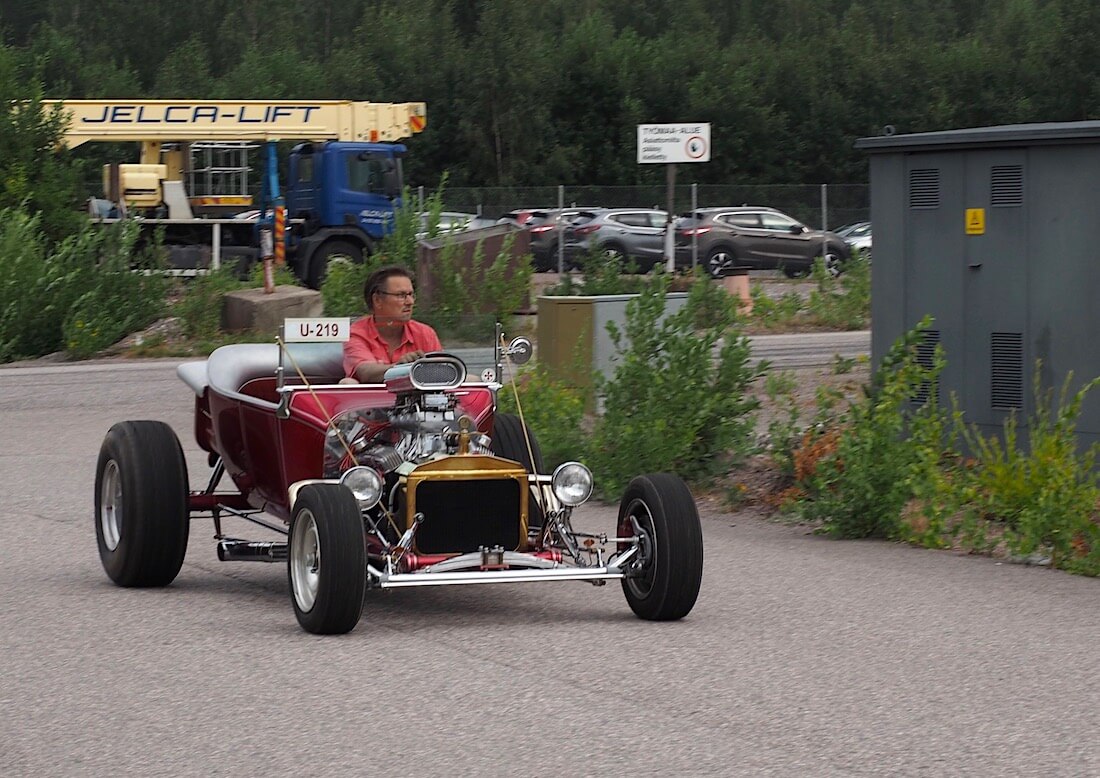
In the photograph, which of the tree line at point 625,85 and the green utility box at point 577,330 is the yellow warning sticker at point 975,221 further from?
the tree line at point 625,85

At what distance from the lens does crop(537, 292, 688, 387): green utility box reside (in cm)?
1403

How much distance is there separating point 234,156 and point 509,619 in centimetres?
3130

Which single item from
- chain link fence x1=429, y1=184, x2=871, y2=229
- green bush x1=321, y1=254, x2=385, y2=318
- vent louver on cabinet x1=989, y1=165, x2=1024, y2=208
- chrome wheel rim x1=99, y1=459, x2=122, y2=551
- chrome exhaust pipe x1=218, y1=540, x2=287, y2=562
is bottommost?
chrome exhaust pipe x1=218, y1=540, x2=287, y2=562

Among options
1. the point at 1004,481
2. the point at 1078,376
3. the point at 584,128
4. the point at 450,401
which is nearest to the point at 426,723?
the point at 450,401

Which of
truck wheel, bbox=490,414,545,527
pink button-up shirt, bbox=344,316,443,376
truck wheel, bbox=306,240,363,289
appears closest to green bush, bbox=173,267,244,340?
truck wheel, bbox=306,240,363,289

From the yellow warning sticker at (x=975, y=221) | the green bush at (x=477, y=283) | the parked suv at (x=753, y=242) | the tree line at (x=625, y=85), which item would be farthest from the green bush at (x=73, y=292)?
the tree line at (x=625, y=85)

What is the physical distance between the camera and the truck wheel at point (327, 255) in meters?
32.5

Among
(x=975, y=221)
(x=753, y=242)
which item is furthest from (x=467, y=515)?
(x=753, y=242)

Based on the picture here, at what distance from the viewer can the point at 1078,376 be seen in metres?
10.7

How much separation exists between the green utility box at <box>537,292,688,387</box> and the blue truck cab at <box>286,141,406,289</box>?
59.2 ft

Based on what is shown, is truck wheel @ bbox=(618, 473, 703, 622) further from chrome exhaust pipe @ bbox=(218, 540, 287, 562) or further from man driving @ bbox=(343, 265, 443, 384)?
chrome exhaust pipe @ bbox=(218, 540, 287, 562)

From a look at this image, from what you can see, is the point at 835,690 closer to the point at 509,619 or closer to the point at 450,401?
the point at 509,619

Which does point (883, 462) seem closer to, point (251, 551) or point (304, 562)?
point (251, 551)

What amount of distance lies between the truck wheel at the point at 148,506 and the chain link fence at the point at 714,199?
3976 cm
